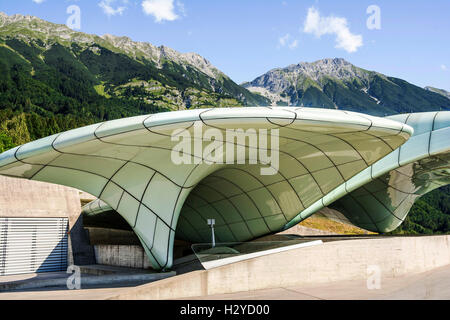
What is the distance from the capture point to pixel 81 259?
24.3 m

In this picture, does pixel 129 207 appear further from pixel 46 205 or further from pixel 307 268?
pixel 46 205

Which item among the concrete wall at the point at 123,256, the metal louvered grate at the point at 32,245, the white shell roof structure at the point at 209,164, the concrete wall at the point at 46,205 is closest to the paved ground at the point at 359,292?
the white shell roof structure at the point at 209,164

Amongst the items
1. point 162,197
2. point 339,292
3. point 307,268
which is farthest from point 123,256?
point 339,292

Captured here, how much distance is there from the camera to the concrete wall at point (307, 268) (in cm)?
1113

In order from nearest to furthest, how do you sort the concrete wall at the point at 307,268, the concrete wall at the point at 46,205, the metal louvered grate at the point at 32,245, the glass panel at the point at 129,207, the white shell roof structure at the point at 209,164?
1. the white shell roof structure at the point at 209,164
2. the concrete wall at the point at 307,268
3. the glass panel at the point at 129,207
4. the metal louvered grate at the point at 32,245
5. the concrete wall at the point at 46,205

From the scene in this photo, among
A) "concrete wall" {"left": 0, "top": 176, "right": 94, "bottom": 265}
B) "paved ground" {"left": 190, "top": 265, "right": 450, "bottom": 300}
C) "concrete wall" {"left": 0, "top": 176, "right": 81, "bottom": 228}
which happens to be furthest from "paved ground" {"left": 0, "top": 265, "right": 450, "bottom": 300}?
"concrete wall" {"left": 0, "top": 176, "right": 94, "bottom": 265}

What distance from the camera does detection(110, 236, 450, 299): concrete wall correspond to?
438 inches

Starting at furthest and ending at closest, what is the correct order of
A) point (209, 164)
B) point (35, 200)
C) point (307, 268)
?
point (35, 200), point (209, 164), point (307, 268)

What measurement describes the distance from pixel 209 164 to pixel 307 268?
17.8 feet

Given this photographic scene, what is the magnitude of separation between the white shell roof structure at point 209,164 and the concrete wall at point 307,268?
3.39 meters

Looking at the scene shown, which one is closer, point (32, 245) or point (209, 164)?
point (209, 164)

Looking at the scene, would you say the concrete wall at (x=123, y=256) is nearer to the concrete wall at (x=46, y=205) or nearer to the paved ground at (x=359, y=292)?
the concrete wall at (x=46, y=205)

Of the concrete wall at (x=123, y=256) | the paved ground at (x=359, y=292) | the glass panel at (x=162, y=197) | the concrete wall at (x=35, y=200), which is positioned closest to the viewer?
the paved ground at (x=359, y=292)

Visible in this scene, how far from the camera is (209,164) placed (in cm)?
1448
